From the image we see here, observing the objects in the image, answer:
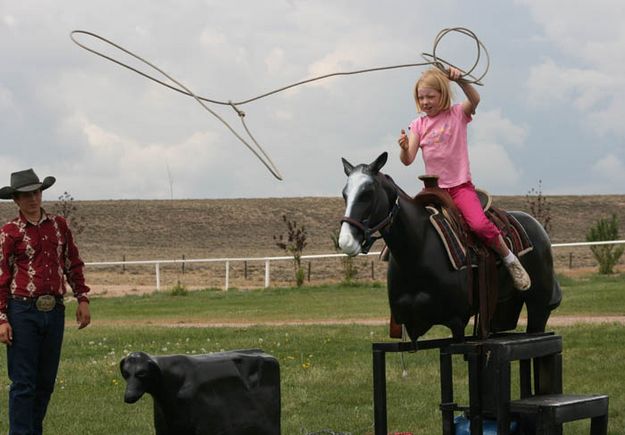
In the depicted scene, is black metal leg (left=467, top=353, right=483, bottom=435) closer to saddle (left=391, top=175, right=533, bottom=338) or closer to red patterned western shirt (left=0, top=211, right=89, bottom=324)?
saddle (left=391, top=175, right=533, bottom=338)

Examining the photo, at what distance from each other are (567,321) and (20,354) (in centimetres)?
1011

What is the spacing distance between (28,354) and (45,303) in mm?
361

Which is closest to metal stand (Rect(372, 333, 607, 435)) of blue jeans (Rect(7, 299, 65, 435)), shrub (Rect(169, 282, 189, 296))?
blue jeans (Rect(7, 299, 65, 435))

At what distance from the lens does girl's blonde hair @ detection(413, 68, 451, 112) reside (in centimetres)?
690

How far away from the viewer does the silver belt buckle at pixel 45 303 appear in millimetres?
7551

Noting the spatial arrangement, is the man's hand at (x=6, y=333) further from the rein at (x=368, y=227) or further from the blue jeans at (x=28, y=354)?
the rein at (x=368, y=227)

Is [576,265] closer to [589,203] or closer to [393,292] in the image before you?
[589,203]

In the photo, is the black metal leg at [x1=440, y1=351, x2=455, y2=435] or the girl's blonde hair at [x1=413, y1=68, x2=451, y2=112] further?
the black metal leg at [x1=440, y1=351, x2=455, y2=435]

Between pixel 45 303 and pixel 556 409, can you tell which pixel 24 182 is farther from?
pixel 556 409

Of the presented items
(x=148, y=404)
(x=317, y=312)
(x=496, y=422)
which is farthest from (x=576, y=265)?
(x=496, y=422)

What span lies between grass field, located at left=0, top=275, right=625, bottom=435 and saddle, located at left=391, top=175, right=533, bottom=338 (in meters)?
2.51

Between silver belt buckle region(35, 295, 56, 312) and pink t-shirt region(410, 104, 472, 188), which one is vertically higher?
pink t-shirt region(410, 104, 472, 188)

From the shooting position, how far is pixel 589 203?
60.1 m

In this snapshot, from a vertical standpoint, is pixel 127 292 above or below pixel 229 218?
below
